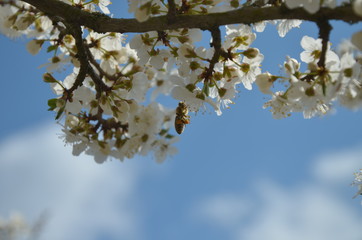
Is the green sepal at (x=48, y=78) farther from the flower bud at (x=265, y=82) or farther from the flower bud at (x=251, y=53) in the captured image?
the flower bud at (x=265, y=82)

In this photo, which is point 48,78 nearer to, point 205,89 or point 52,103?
point 52,103

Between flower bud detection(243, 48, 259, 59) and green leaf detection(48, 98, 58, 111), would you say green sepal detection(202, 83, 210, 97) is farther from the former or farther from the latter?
green leaf detection(48, 98, 58, 111)

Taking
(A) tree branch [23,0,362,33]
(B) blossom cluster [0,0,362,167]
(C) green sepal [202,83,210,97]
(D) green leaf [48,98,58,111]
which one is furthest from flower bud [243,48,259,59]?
(D) green leaf [48,98,58,111]

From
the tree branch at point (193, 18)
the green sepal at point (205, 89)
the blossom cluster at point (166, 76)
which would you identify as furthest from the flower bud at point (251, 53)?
the tree branch at point (193, 18)

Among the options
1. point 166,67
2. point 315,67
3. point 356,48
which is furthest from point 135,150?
point 356,48

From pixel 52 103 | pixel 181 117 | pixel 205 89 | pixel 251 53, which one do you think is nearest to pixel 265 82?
pixel 251 53

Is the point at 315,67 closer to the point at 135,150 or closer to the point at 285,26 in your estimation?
the point at 285,26
